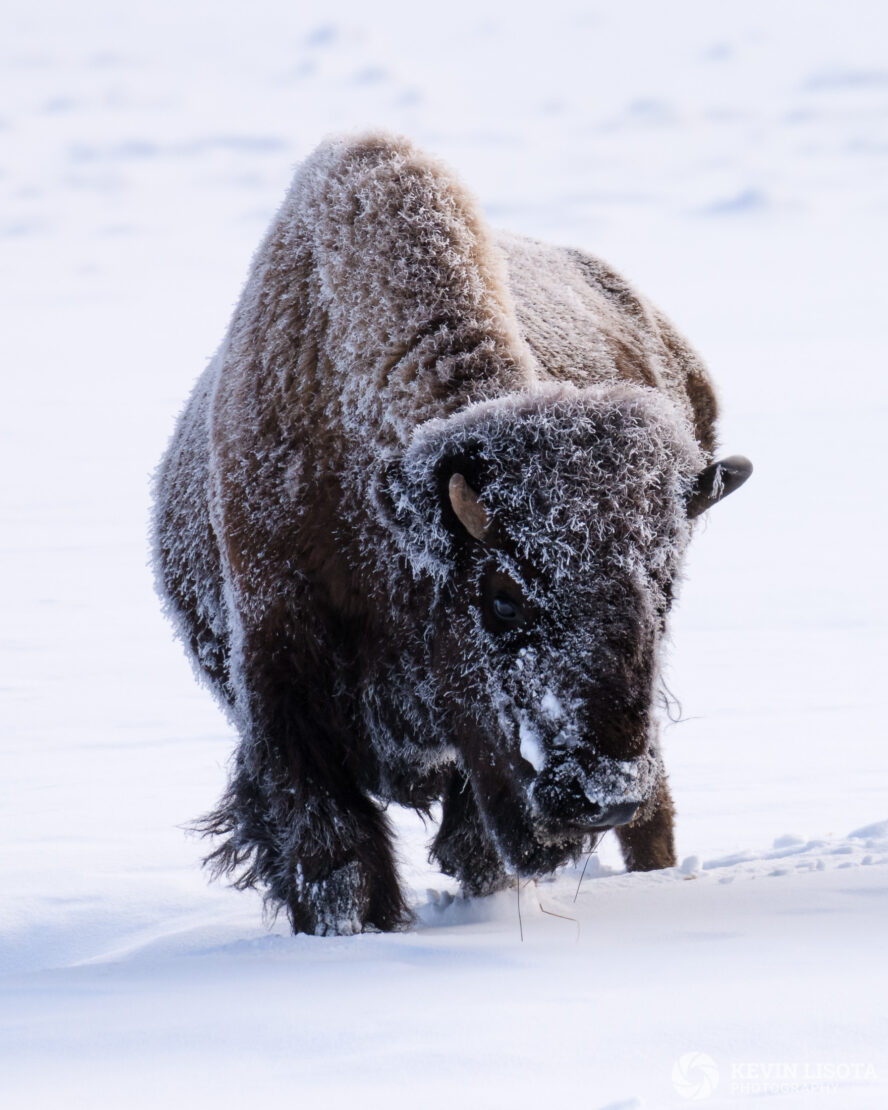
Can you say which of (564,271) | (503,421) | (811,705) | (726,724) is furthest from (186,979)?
(811,705)

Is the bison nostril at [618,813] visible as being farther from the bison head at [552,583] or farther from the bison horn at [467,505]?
the bison horn at [467,505]

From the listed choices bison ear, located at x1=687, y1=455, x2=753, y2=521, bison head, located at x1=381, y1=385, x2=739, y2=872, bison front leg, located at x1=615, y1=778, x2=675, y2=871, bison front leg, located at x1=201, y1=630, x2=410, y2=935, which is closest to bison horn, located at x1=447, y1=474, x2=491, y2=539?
bison head, located at x1=381, y1=385, x2=739, y2=872

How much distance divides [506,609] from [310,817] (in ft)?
3.35

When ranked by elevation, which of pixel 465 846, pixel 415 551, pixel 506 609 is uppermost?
pixel 415 551

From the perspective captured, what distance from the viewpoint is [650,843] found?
552cm

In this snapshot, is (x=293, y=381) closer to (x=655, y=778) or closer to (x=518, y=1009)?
(x=655, y=778)

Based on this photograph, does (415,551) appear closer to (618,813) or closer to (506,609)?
(506,609)

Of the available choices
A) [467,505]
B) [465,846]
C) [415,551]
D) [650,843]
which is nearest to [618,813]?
[467,505]

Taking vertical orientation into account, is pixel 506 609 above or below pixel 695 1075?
above

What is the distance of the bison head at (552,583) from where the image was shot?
10.8ft

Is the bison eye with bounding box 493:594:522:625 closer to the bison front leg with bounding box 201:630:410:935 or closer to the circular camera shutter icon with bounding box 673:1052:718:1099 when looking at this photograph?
the bison front leg with bounding box 201:630:410:935

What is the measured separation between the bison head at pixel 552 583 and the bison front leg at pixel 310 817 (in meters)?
0.47

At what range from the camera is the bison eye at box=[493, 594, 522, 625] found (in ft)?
11.7

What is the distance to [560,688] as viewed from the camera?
3.36 metres
